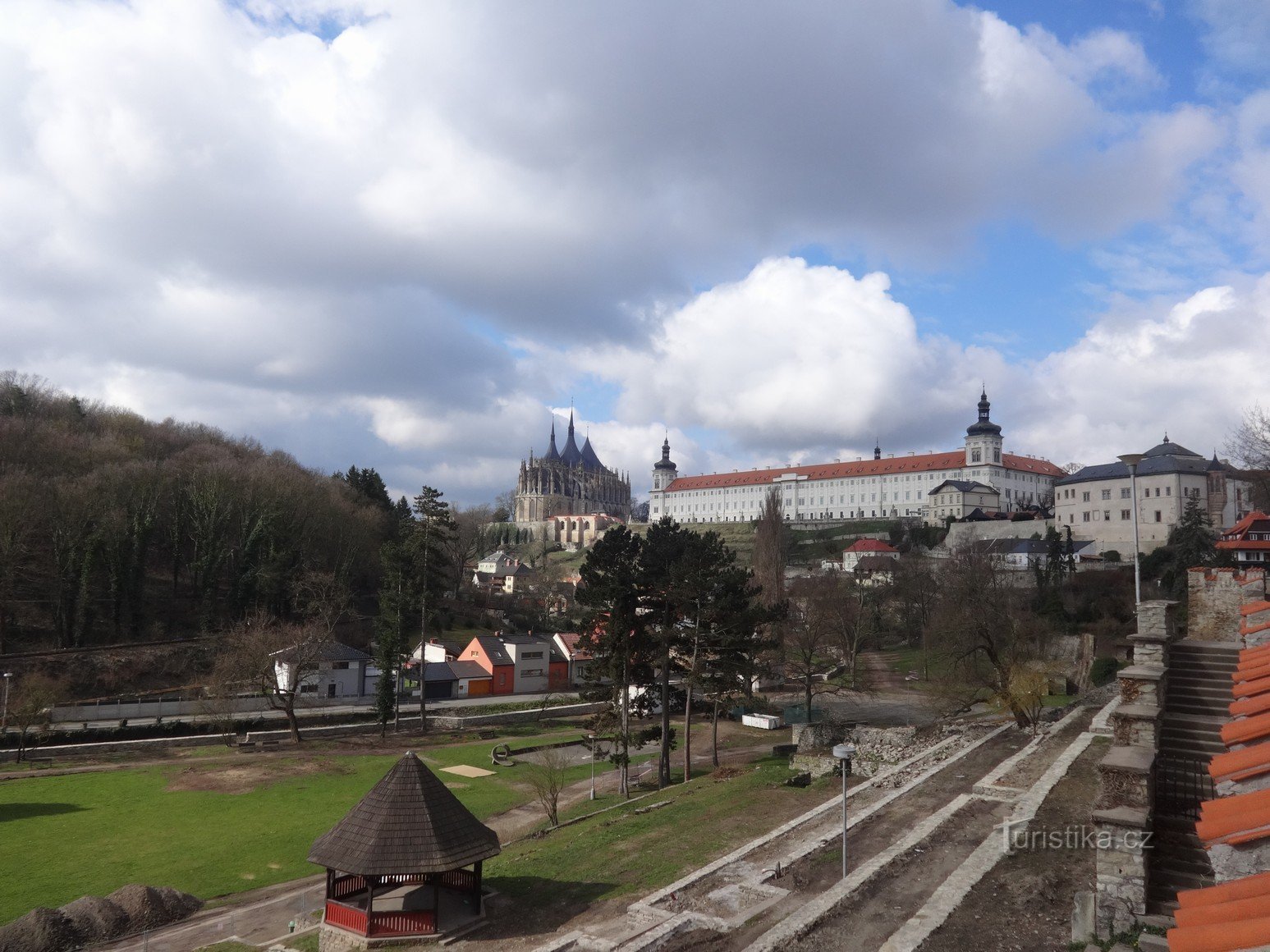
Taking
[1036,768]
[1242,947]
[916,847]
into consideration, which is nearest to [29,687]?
[916,847]

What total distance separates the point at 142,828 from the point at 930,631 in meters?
44.4

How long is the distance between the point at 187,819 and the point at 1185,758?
28042 mm

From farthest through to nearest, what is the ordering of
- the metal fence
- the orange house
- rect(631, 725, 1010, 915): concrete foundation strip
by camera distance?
1. the orange house
2. rect(631, 725, 1010, 915): concrete foundation strip
3. the metal fence

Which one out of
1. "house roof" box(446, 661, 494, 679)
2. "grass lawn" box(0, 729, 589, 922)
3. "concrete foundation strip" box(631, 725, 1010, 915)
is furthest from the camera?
"house roof" box(446, 661, 494, 679)

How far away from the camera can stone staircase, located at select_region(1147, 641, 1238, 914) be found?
31.3 feet

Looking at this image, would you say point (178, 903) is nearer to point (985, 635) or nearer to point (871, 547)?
point (985, 635)

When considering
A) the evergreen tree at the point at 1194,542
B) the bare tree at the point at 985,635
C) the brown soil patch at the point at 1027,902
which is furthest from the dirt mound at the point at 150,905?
the evergreen tree at the point at 1194,542

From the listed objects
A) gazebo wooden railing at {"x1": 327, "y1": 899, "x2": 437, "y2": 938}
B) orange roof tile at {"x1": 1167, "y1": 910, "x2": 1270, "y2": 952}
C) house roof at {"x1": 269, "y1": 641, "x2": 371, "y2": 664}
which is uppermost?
orange roof tile at {"x1": 1167, "y1": 910, "x2": 1270, "y2": 952}

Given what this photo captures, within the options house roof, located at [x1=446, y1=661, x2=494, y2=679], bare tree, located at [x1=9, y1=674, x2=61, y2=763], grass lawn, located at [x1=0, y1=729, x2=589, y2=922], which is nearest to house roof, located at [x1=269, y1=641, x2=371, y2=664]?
house roof, located at [x1=446, y1=661, x2=494, y2=679]

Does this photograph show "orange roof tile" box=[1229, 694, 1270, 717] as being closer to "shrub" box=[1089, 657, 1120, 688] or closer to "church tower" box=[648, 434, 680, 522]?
"shrub" box=[1089, 657, 1120, 688]

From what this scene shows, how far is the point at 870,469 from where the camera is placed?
469 feet

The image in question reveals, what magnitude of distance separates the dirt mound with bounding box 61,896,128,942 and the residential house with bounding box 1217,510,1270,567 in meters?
33.3

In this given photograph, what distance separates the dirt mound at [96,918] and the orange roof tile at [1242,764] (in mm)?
20686

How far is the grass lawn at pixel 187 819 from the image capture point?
2031 centimetres
